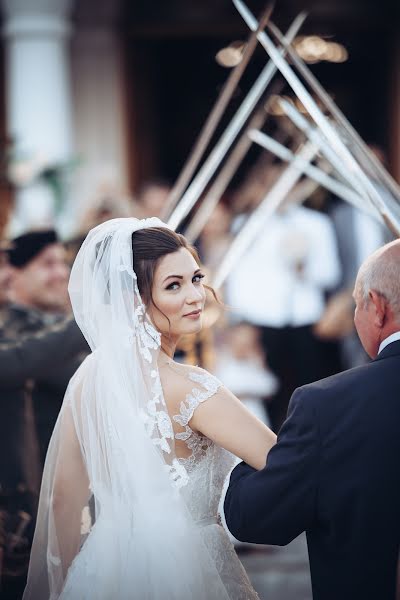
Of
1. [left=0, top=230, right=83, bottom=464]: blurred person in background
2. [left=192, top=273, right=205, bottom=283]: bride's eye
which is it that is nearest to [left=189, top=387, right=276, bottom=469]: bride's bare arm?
[left=192, top=273, right=205, bottom=283]: bride's eye

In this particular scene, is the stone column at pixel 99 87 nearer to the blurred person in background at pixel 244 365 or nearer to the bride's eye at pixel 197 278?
the blurred person in background at pixel 244 365

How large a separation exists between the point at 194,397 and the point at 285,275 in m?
5.16

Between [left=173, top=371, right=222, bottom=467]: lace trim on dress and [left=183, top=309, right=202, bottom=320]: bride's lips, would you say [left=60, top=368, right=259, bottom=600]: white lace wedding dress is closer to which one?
[left=173, top=371, right=222, bottom=467]: lace trim on dress

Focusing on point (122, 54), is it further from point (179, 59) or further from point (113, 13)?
point (179, 59)

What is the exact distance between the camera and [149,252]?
3201 mm

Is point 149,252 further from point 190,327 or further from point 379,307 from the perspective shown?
point 379,307

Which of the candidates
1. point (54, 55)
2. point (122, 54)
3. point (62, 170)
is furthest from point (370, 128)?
point (62, 170)

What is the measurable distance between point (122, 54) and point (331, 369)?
505 cm

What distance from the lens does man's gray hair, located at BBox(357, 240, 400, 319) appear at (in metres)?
2.83

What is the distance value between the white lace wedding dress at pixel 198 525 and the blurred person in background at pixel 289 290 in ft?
15.4

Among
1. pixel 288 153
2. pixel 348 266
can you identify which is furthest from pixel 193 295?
pixel 348 266

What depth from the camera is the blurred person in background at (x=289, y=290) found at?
809 centimetres

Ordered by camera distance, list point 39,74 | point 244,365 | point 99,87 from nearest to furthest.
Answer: point 244,365 < point 39,74 < point 99,87

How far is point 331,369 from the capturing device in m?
8.28
